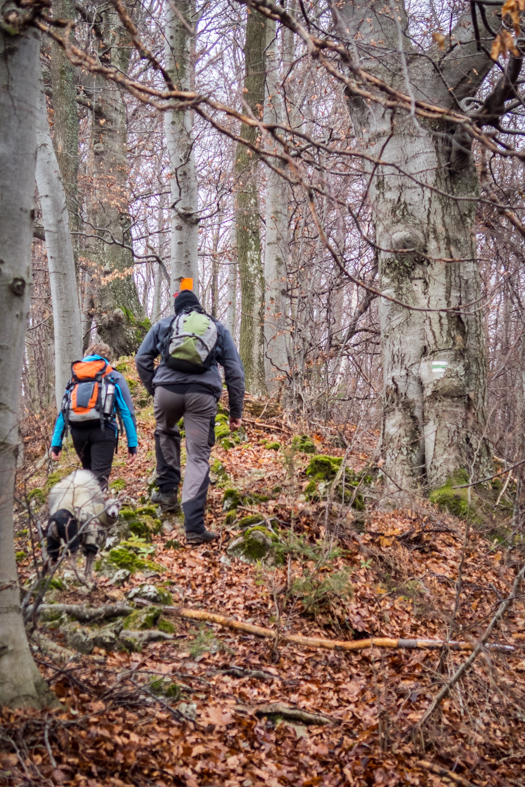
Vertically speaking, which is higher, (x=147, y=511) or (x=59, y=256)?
(x=59, y=256)

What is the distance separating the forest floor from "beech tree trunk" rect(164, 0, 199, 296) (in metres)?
3.77

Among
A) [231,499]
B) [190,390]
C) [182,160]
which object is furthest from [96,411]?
[182,160]

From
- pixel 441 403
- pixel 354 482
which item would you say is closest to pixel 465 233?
pixel 441 403

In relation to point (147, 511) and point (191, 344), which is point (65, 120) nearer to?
point (191, 344)

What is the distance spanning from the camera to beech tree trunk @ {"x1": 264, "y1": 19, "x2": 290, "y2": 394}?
10.2 meters

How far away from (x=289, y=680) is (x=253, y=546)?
1.61 meters

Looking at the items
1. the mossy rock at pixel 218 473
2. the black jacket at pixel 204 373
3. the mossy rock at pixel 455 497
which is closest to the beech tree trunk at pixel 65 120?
the black jacket at pixel 204 373

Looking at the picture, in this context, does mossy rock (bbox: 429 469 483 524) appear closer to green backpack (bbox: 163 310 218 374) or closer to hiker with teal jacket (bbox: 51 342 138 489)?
green backpack (bbox: 163 310 218 374)

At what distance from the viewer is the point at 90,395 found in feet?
17.7

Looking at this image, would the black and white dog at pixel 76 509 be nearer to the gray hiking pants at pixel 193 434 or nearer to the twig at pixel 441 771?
the gray hiking pants at pixel 193 434

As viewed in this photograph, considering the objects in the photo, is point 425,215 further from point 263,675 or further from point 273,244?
point 263,675

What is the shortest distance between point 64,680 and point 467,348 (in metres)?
5.35

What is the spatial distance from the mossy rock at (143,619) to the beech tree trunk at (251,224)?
6.98m

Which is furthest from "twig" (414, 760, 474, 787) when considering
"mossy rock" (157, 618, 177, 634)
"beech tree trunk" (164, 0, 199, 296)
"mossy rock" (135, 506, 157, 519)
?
"beech tree trunk" (164, 0, 199, 296)
